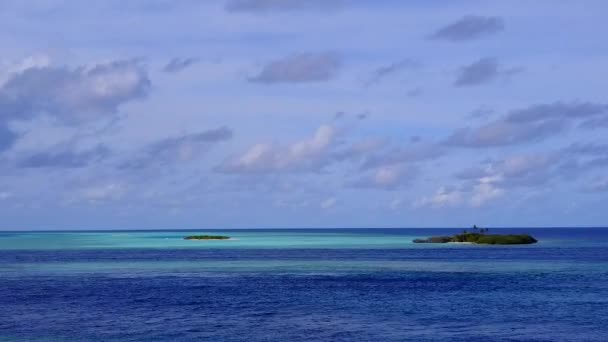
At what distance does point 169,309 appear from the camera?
63.5 meters

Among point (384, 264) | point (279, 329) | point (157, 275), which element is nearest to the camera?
point (279, 329)

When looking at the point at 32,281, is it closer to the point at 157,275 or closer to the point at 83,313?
the point at 157,275

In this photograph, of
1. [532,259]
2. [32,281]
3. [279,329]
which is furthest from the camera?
[532,259]

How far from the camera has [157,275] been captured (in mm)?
97375

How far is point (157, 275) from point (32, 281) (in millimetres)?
14935

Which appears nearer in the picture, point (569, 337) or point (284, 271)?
point (569, 337)

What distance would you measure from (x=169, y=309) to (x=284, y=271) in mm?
40688

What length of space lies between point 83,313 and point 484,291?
36.4 m

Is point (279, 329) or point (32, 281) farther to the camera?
point (32, 281)

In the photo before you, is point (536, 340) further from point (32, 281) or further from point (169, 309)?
point (32, 281)

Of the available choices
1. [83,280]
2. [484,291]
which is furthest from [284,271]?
[484,291]

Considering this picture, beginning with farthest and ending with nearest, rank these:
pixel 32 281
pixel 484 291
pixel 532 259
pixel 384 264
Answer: pixel 532 259 → pixel 384 264 → pixel 32 281 → pixel 484 291

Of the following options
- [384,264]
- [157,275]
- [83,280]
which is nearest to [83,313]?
[83,280]

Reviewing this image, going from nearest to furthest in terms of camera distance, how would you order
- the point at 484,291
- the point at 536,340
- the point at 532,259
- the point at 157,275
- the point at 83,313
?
the point at 536,340 → the point at 83,313 → the point at 484,291 → the point at 157,275 → the point at 532,259
